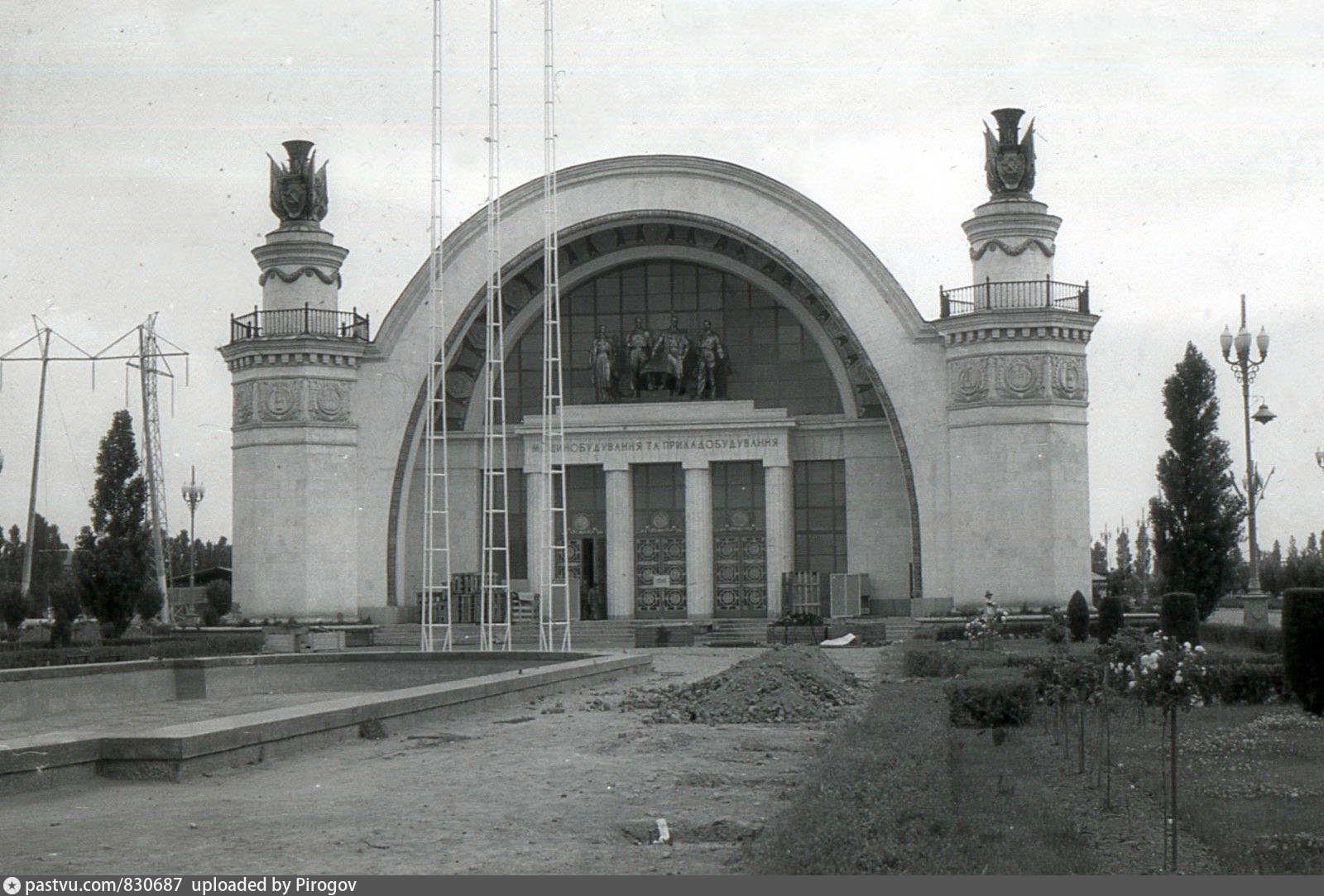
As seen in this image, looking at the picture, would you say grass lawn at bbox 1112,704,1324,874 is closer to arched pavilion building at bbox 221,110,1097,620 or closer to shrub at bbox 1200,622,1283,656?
shrub at bbox 1200,622,1283,656

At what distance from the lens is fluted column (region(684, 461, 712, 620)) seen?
127ft

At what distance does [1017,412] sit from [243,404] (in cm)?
1853

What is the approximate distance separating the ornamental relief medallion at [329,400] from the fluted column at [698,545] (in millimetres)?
8723

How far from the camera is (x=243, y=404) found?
38.3 m

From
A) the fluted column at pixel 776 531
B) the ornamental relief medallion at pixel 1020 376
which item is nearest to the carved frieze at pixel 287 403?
the fluted column at pixel 776 531

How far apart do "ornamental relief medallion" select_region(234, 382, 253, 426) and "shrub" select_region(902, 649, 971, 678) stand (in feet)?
65.9

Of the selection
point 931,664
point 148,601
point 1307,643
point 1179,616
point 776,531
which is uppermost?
point 776,531

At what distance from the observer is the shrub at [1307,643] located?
52.8ft

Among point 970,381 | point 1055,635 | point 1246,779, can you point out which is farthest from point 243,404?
point 1246,779

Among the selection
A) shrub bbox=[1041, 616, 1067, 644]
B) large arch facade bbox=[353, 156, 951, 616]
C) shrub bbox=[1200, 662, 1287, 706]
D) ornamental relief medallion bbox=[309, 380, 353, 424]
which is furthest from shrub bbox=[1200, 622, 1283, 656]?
ornamental relief medallion bbox=[309, 380, 353, 424]

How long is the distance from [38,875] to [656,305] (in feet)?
110

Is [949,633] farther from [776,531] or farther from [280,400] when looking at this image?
[280,400]

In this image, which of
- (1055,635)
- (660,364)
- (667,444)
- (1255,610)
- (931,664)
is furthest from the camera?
(660,364)

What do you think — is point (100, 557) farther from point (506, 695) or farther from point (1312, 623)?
point (1312, 623)
